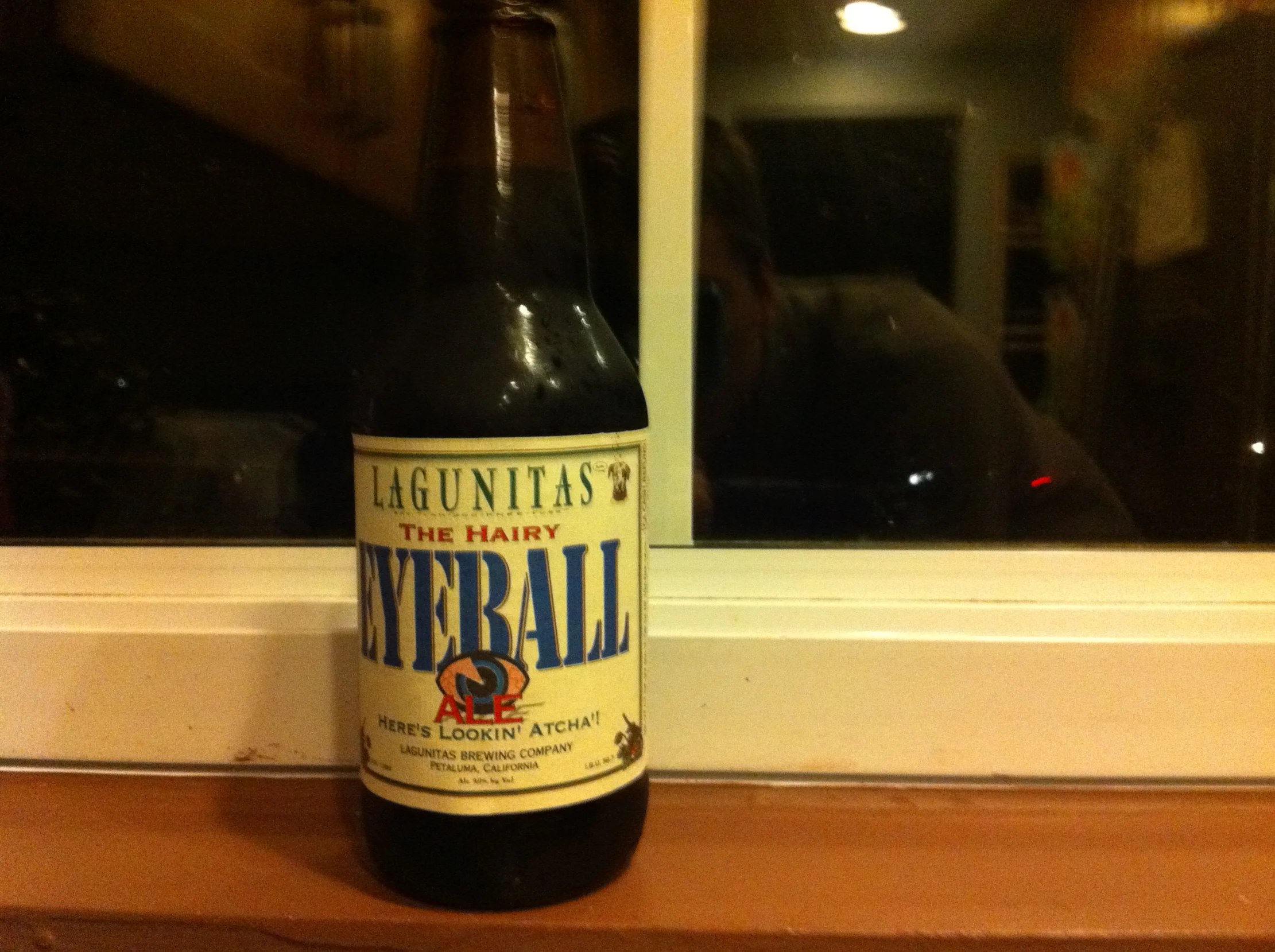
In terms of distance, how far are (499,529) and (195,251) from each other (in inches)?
13.9

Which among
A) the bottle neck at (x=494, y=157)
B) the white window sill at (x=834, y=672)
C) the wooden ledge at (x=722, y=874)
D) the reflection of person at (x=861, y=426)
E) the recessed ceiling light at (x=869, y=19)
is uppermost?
the recessed ceiling light at (x=869, y=19)

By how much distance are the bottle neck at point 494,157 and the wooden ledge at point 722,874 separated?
29 cm

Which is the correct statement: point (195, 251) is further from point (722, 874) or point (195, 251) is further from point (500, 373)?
point (722, 874)

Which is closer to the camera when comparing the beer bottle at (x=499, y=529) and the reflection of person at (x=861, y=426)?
the beer bottle at (x=499, y=529)

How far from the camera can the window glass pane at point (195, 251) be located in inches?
22.0

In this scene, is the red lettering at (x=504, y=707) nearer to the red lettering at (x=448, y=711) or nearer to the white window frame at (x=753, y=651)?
the red lettering at (x=448, y=711)

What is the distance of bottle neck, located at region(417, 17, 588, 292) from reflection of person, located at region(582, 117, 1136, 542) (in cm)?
17

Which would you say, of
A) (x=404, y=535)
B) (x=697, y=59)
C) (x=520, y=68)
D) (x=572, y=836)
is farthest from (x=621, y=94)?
(x=572, y=836)

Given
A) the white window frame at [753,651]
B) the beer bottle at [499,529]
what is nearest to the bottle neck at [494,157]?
the beer bottle at [499,529]

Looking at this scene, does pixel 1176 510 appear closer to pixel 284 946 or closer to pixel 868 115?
pixel 868 115

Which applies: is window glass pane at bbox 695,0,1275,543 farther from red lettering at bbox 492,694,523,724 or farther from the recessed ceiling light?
red lettering at bbox 492,694,523,724

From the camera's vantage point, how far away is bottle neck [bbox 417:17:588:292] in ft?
1.31

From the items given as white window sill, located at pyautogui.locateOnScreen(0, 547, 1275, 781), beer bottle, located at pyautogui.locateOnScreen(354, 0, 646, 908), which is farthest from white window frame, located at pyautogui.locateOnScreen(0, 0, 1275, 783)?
beer bottle, located at pyautogui.locateOnScreen(354, 0, 646, 908)

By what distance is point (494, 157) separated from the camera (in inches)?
15.8
